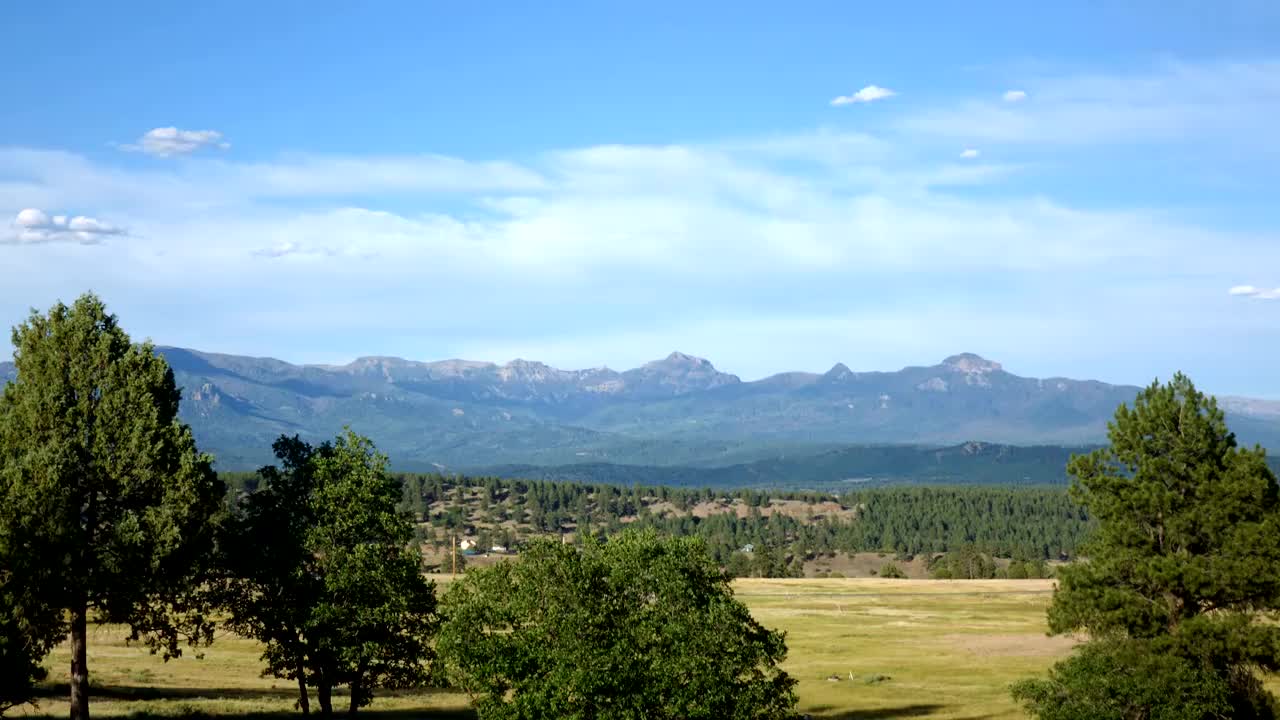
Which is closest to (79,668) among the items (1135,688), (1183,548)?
(1135,688)

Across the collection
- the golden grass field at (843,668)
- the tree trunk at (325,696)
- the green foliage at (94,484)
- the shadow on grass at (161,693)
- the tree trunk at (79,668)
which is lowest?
the golden grass field at (843,668)

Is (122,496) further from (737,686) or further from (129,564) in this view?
(737,686)

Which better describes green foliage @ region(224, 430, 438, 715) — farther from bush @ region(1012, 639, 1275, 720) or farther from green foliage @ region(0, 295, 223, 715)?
bush @ region(1012, 639, 1275, 720)

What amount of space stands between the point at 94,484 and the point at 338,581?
10.1 metres

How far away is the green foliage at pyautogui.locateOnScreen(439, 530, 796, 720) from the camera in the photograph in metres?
40.6

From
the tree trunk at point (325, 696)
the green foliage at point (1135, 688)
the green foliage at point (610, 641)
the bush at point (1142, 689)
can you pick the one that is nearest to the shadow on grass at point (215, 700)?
the tree trunk at point (325, 696)

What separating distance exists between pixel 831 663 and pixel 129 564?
63.6 meters

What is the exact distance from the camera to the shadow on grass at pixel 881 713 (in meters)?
68.0

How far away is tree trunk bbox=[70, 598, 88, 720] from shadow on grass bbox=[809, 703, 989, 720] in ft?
126

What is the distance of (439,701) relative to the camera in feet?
223

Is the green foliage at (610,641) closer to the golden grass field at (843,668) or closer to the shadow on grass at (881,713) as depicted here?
the golden grass field at (843,668)

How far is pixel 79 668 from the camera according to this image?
46375 mm

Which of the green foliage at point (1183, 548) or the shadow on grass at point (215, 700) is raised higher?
the green foliage at point (1183, 548)

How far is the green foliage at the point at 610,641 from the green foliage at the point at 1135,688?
12.3m
